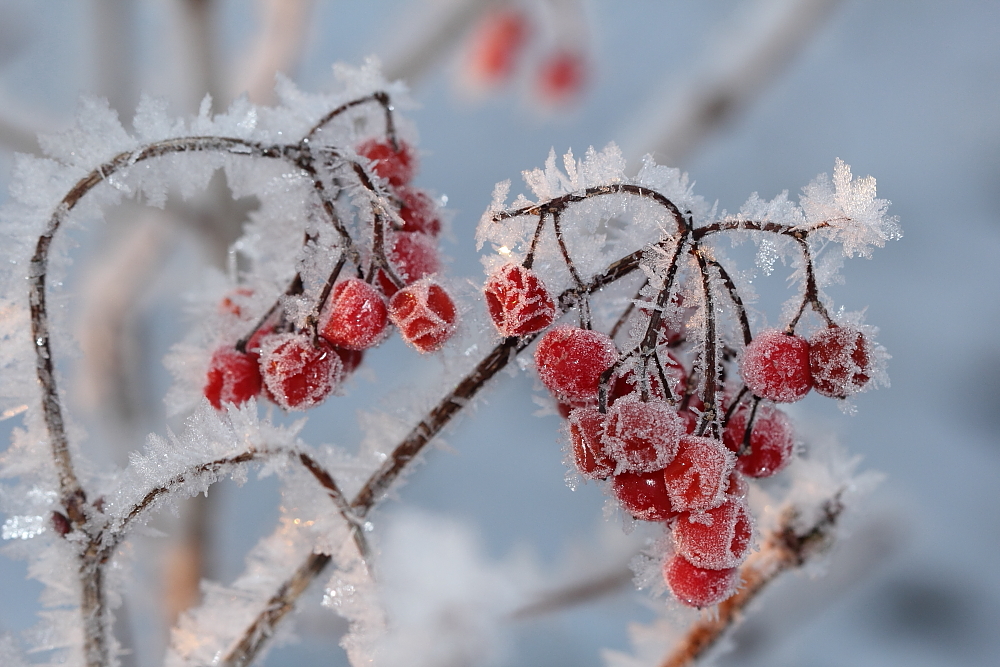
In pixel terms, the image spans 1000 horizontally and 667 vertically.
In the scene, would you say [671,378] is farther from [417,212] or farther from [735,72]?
[735,72]

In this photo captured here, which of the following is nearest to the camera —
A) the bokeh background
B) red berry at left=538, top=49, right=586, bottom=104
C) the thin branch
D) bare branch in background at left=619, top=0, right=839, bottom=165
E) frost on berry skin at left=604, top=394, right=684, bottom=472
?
frost on berry skin at left=604, top=394, right=684, bottom=472

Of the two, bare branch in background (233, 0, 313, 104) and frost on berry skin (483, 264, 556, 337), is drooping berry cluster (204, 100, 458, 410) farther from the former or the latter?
bare branch in background (233, 0, 313, 104)

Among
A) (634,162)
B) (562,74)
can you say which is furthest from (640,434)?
(562,74)

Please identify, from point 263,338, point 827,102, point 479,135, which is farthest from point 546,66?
point 263,338

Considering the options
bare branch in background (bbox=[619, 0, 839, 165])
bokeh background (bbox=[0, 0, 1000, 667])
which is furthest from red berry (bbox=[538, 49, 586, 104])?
bare branch in background (bbox=[619, 0, 839, 165])

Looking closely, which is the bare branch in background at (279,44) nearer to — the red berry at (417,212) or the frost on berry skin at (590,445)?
the red berry at (417,212)

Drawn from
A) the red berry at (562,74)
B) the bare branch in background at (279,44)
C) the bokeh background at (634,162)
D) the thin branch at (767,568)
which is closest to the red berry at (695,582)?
the thin branch at (767,568)

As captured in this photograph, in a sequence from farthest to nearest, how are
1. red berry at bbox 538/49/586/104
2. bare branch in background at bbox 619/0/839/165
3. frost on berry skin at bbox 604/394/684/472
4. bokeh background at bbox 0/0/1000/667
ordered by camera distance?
1. red berry at bbox 538/49/586/104
2. bare branch in background at bbox 619/0/839/165
3. bokeh background at bbox 0/0/1000/667
4. frost on berry skin at bbox 604/394/684/472
